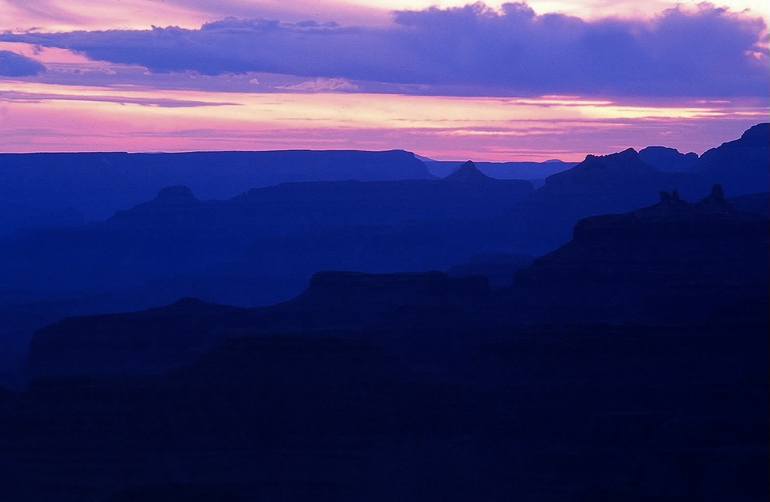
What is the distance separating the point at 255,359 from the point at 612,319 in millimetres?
22718

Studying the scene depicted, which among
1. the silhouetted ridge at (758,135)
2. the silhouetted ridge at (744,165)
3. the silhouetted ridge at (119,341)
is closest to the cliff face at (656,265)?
the silhouetted ridge at (119,341)

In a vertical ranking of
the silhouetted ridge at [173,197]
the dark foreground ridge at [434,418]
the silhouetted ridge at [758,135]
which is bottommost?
the silhouetted ridge at [173,197]

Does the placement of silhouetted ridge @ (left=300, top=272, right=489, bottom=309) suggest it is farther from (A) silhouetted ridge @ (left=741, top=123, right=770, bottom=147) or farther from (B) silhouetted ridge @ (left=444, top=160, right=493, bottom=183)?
(B) silhouetted ridge @ (left=444, top=160, right=493, bottom=183)

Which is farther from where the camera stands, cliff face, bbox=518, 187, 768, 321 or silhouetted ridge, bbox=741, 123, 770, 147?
silhouetted ridge, bbox=741, 123, 770, 147

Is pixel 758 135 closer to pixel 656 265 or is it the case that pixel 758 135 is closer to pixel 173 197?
pixel 656 265

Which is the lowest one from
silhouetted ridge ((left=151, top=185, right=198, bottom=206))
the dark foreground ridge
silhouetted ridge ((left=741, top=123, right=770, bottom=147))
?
silhouetted ridge ((left=151, top=185, right=198, bottom=206))

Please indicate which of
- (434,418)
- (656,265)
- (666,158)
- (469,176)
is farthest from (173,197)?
(434,418)

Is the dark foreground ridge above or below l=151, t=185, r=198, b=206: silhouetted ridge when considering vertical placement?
above

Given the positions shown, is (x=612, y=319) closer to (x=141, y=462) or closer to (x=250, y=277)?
(x=141, y=462)

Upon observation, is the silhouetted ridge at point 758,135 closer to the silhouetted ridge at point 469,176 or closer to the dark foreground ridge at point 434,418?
the silhouetted ridge at point 469,176

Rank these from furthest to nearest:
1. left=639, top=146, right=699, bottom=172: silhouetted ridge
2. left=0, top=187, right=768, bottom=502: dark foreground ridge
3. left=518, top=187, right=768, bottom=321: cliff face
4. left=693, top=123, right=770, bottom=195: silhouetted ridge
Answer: left=639, top=146, right=699, bottom=172: silhouetted ridge
left=693, top=123, right=770, bottom=195: silhouetted ridge
left=518, top=187, right=768, bottom=321: cliff face
left=0, top=187, right=768, bottom=502: dark foreground ridge

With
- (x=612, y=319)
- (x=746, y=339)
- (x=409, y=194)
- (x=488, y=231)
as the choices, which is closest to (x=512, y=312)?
(x=612, y=319)

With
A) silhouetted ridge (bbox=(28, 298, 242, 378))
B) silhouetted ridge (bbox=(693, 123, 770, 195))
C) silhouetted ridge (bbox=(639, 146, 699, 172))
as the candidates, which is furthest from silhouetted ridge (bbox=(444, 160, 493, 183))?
silhouetted ridge (bbox=(28, 298, 242, 378))

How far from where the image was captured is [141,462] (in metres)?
68.0
